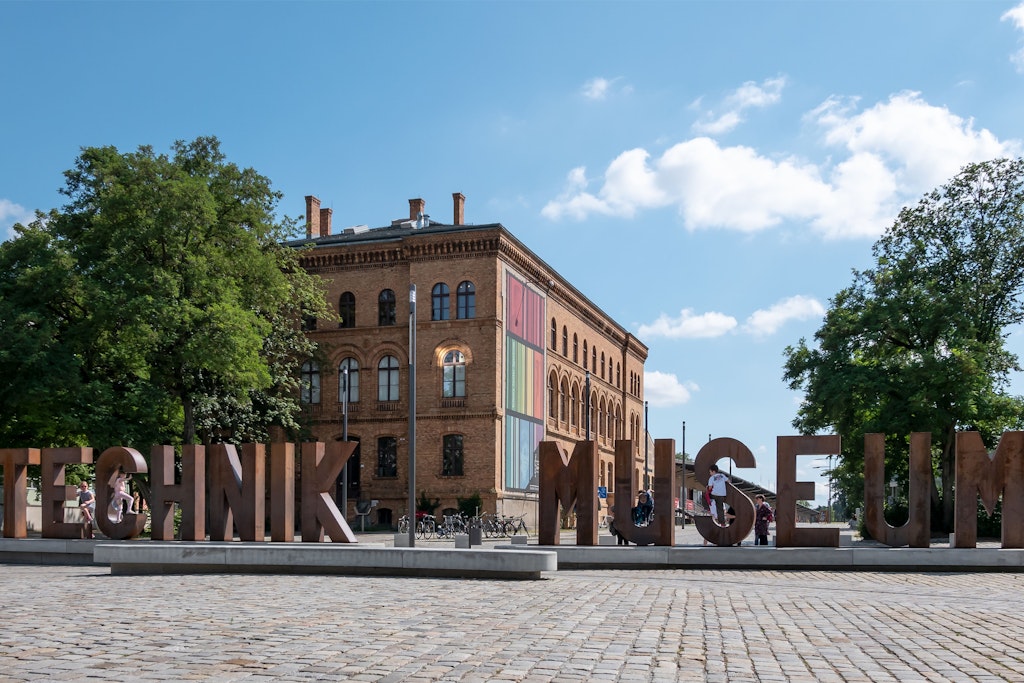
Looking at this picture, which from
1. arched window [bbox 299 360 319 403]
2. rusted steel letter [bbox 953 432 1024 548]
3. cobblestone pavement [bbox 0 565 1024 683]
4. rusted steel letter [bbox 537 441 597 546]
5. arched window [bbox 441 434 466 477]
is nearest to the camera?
cobblestone pavement [bbox 0 565 1024 683]

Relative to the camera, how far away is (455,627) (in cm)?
1021

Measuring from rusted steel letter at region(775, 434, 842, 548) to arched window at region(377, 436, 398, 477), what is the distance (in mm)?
30579

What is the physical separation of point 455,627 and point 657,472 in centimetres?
1196

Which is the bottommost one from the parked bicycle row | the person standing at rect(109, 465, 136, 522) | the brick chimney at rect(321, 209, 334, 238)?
the parked bicycle row

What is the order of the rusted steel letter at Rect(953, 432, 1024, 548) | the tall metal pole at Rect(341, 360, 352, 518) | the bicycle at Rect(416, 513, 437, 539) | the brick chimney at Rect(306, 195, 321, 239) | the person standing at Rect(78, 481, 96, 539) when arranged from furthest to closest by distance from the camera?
the brick chimney at Rect(306, 195, 321, 239) → the tall metal pole at Rect(341, 360, 352, 518) → the bicycle at Rect(416, 513, 437, 539) → the person standing at Rect(78, 481, 96, 539) → the rusted steel letter at Rect(953, 432, 1024, 548)

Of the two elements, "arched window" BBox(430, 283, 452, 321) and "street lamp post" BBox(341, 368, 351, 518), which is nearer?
"street lamp post" BBox(341, 368, 351, 518)

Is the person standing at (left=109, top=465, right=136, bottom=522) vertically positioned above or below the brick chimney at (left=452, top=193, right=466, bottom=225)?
below

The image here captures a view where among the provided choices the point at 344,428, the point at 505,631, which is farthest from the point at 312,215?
the point at 505,631

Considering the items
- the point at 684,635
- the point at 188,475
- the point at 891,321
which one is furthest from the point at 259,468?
the point at 891,321

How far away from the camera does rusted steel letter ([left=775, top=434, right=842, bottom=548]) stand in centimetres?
2112

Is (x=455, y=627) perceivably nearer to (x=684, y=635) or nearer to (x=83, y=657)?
(x=684, y=635)

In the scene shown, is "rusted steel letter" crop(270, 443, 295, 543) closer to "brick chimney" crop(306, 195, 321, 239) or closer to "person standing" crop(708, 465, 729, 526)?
"person standing" crop(708, 465, 729, 526)

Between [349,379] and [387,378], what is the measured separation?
1920 millimetres

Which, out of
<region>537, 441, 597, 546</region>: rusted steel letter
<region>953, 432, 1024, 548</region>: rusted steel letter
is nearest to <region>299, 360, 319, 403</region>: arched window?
<region>537, 441, 597, 546</region>: rusted steel letter
